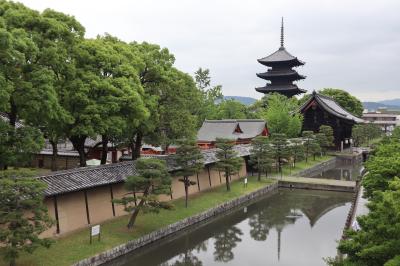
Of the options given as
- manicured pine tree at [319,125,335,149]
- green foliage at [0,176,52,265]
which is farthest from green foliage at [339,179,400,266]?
manicured pine tree at [319,125,335,149]

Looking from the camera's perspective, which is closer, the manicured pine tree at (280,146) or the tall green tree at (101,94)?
the tall green tree at (101,94)

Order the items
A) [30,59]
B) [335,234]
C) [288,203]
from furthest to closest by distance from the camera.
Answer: [288,203] < [335,234] < [30,59]

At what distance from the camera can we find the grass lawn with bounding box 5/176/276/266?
1828cm

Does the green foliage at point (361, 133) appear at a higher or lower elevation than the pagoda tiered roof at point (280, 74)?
lower

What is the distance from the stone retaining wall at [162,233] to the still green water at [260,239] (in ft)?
1.15

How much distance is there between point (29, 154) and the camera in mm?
22047

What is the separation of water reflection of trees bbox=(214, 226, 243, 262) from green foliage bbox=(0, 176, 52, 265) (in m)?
10.3

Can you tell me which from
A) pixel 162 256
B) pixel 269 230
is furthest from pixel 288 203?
pixel 162 256

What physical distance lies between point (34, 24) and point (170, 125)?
1329 centimetres

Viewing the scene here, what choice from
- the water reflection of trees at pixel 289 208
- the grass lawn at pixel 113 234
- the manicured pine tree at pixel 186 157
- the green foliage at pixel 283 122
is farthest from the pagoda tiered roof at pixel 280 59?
the manicured pine tree at pixel 186 157

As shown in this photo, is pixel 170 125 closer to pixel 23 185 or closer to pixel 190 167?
pixel 190 167

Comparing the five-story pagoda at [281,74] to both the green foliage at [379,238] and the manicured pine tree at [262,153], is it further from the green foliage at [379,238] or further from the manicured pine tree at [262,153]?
the green foliage at [379,238]

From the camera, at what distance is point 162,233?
24.6 meters

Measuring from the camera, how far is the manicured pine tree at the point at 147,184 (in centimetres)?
2233
